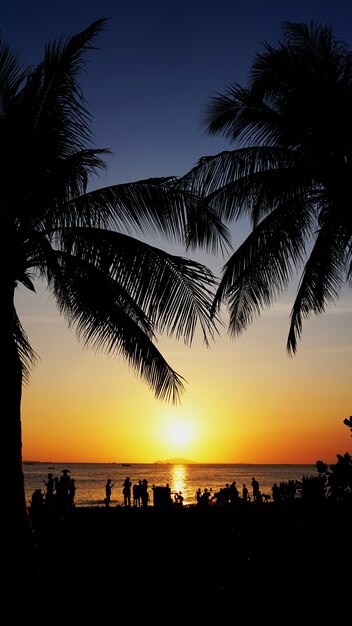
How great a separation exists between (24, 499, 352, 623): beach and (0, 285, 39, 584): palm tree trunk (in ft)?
1.40

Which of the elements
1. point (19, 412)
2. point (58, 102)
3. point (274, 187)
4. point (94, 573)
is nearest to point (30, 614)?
point (19, 412)

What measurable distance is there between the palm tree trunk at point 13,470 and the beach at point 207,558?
426 mm

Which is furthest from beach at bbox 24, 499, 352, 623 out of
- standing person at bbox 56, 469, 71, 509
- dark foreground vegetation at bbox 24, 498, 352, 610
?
standing person at bbox 56, 469, 71, 509

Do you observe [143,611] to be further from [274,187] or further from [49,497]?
[49,497]

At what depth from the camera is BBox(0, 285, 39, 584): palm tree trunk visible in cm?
595

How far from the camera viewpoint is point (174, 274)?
696 centimetres

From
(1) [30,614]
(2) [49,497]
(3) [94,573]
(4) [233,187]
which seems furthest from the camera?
(2) [49,497]

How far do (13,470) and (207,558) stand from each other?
4.92 metres

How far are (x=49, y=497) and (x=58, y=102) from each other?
16.1 metres

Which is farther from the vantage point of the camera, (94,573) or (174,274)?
(94,573)

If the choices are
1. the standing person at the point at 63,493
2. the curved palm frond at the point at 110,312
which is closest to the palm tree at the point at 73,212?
the curved palm frond at the point at 110,312

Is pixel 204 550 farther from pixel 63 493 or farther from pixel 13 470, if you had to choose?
pixel 63 493

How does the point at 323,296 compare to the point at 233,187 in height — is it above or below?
below

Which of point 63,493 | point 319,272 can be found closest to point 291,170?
point 319,272
